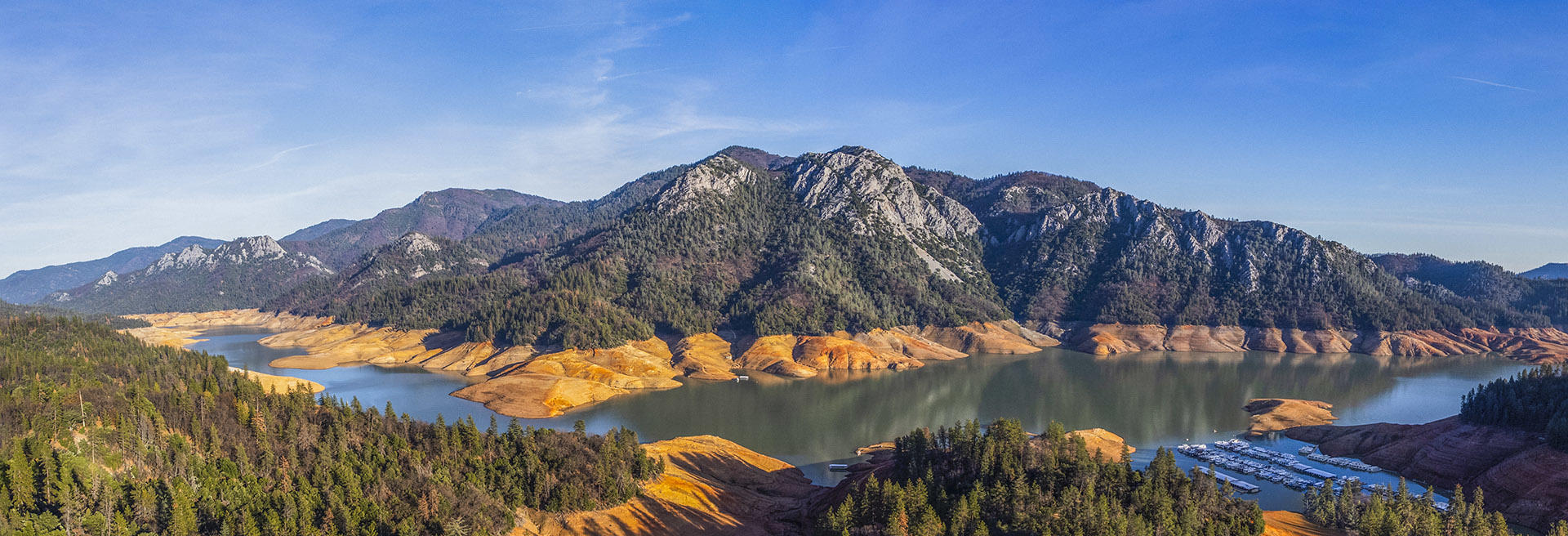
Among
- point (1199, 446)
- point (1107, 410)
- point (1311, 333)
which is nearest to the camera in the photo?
point (1199, 446)

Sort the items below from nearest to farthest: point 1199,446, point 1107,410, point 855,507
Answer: point 855,507
point 1199,446
point 1107,410

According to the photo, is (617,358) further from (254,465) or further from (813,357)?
(254,465)

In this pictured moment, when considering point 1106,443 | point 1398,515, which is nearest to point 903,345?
point 1106,443

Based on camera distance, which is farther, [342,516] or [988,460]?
[988,460]

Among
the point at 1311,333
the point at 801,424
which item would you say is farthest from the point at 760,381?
the point at 1311,333

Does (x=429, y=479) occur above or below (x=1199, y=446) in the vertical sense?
above

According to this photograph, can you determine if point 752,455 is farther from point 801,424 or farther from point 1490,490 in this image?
point 1490,490
